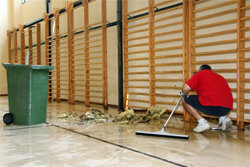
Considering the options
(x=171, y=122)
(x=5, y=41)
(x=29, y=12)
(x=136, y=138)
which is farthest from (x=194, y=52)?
(x=5, y=41)

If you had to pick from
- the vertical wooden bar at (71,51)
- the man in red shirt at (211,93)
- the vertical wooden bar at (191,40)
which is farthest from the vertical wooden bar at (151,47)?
the vertical wooden bar at (71,51)

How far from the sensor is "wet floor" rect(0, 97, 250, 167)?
1.83 m

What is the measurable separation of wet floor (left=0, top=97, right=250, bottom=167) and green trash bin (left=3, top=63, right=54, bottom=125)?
0.70ft

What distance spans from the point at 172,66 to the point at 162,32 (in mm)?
680

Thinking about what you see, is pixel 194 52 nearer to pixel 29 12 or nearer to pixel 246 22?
pixel 246 22

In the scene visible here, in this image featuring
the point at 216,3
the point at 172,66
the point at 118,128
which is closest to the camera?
the point at 118,128

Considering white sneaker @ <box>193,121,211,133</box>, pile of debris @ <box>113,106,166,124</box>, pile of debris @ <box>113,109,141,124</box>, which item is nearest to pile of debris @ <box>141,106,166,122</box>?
pile of debris @ <box>113,106,166,124</box>

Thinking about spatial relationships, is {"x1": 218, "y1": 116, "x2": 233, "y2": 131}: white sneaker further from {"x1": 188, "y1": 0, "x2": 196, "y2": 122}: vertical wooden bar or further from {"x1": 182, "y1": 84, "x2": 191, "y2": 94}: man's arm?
{"x1": 188, "y1": 0, "x2": 196, "y2": 122}: vertical wooden bar

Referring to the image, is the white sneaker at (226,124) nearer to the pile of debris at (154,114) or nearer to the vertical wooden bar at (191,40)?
the vertical wooden bar at (191,40)

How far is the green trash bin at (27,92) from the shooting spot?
10.8 ft

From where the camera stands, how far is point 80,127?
10.7ft

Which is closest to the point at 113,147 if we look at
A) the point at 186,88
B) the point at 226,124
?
the point at 186,88

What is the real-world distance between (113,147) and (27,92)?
1.73 m

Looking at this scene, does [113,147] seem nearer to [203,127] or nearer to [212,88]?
[203,127]
